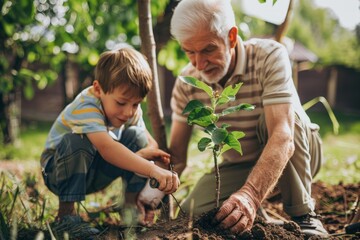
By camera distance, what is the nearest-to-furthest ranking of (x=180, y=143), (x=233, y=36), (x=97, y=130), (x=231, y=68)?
(x=97, y=130) → (x=233, y=36) → (x=231, y=68) → (x=180, y=143)

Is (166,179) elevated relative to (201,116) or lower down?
lower down

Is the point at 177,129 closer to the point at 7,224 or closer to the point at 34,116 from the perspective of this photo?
the point at 7,224

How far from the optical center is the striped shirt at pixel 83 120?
2.05 metres

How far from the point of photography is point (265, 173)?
180cm

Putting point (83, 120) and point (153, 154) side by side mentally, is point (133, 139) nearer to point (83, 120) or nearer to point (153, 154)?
point (153, 154)

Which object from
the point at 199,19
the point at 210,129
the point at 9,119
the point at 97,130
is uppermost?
the point at 199,19

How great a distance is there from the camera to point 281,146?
6.16 feet

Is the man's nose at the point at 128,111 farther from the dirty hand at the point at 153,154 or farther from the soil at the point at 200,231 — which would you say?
the soil at the point at 200,231

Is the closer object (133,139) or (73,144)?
(73,144)

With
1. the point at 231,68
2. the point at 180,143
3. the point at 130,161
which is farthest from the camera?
the point at 180,143

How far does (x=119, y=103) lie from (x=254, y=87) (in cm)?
73

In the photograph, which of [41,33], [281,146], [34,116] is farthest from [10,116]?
[34,116]

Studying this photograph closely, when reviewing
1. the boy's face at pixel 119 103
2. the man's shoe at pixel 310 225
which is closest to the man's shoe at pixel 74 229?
the boy's face at pixel 119 103

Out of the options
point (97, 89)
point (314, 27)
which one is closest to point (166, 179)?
point (97, 89)
